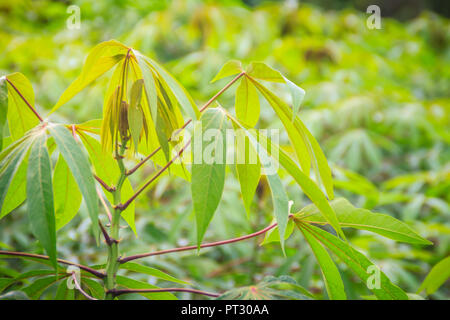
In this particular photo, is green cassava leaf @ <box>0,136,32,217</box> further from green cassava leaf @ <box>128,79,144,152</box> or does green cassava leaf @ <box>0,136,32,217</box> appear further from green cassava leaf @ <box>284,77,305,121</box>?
green cassava leaf @ <box>284,77,305,121</box>

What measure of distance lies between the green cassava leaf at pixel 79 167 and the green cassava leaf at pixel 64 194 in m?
0.10

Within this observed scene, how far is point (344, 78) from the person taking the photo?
1.50 m

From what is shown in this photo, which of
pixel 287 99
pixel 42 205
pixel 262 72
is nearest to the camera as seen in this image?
pixel 42 205

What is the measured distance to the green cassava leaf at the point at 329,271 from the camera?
16.0 inches

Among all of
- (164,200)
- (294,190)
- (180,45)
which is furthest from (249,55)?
(294,190)

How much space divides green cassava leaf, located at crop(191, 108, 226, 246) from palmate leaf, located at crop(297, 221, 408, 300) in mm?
165

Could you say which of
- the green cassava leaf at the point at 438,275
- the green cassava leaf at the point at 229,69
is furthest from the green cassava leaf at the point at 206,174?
the green cassava leaf at the point at 438,275

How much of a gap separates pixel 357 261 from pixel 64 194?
36 cm

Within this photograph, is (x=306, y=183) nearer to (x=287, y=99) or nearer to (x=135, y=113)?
(x=135, y=113)

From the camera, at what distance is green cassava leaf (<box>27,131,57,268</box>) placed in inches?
10.5

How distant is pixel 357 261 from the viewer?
38 cm

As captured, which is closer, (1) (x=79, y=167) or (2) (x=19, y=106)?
(1) (x=79, y=167)

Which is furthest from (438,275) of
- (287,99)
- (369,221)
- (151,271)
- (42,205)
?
(287,99)

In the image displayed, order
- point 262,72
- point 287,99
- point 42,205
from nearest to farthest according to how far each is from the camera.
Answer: point 42,205 → point 262,72 → point 287,99
